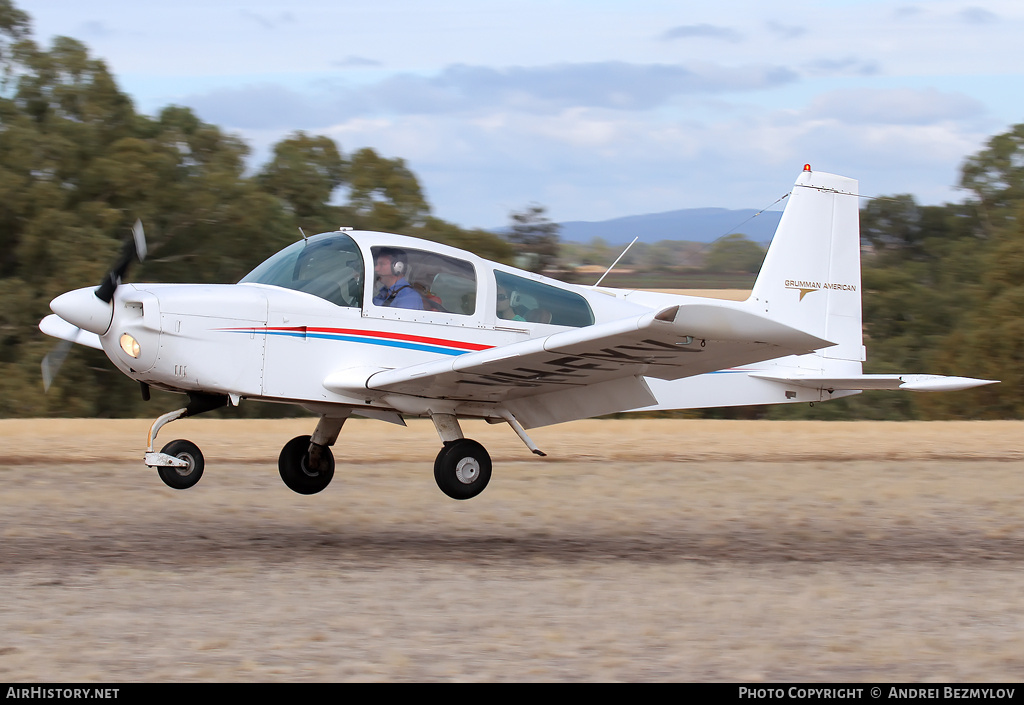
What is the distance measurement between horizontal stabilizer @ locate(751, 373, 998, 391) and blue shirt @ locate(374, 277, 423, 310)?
368 centimetres

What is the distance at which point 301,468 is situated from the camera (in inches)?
348

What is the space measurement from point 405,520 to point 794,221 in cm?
475

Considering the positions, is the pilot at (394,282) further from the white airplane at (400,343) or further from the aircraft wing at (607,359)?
the aircraft wing at (607,359)

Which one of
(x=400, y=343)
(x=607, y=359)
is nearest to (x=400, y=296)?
(x=400, y=343)

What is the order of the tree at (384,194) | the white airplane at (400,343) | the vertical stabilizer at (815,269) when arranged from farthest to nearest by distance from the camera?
the tree at (384,194) < the vertical stabilizer at (815,269) < the white airplane at (400,343)

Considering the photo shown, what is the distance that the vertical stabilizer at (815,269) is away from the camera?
10.2m

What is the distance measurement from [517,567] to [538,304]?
2447mm

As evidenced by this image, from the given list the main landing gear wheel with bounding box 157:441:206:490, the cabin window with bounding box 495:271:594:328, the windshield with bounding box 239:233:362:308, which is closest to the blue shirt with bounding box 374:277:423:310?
the windshield with bounding box 239:233:362:308

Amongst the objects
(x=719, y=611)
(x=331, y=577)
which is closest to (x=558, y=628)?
(x=719, y=611)

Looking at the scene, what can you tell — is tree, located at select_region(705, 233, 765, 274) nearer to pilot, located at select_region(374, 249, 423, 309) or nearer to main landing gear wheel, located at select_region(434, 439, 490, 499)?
pilot, located at select_region(374, 249, 423, 309)

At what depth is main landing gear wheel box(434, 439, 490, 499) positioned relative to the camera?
24.7 feet

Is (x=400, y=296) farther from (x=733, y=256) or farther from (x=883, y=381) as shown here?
(x=733, y=256)

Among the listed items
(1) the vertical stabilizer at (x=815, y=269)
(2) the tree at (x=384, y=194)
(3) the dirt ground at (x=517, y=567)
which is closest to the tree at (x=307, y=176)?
(2) the tree at (x=384, y=194)

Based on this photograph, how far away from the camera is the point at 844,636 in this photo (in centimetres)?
509
